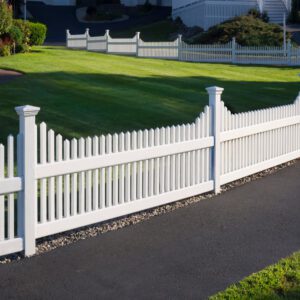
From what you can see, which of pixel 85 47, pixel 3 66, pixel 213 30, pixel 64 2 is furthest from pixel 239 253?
pixel 64 2

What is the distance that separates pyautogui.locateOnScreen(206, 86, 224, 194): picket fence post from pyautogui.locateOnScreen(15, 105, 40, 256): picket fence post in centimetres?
341

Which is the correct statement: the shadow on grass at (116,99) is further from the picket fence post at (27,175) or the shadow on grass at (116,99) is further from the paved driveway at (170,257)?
the picket fence post at (27,175)

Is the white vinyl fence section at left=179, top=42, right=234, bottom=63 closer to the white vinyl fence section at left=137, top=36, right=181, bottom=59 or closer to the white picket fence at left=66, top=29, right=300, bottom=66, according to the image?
the white picket fence at left=66, top=29, right=300, bottom=66

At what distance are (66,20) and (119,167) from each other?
177 feet

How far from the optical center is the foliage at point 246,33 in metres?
34.2

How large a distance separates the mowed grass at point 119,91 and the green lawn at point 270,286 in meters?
6.21

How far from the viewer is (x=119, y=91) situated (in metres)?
17.4

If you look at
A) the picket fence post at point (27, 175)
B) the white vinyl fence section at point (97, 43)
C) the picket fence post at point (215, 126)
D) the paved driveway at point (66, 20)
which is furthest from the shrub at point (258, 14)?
the picket fence post at point (27, 175)

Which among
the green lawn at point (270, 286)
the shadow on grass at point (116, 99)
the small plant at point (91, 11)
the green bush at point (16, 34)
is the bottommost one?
the green lawn at point (270, 286)

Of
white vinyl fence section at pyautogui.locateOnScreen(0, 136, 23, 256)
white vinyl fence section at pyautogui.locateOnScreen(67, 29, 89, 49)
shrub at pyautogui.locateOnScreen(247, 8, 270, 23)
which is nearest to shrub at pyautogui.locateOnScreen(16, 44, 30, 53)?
white vinyl fence section at pyautogui.locateOnScreen(67, 29, 89, 49)

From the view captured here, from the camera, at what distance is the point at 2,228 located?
6.86m

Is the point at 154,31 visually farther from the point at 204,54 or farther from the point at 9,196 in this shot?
the point at 9,196

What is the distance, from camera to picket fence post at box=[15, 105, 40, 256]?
700cm

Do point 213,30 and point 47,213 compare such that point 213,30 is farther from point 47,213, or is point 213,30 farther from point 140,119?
point 47,213
